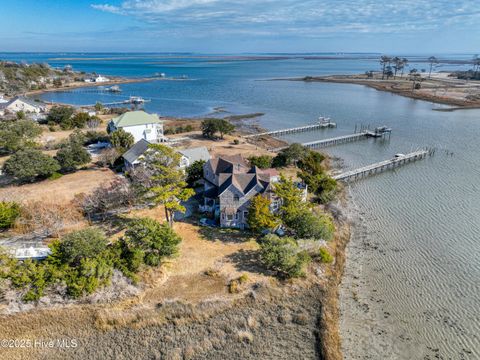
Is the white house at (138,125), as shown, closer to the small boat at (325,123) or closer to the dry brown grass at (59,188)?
the dry brown grass at (59,188)

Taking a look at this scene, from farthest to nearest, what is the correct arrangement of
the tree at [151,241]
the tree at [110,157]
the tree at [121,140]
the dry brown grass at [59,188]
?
the tree at [121,140], the tree at [110,157], the dry brown grass at [59,188], the tree at [151,241]

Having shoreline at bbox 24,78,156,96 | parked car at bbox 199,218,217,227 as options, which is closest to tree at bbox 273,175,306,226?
parked car at bbox 199,218,217,227

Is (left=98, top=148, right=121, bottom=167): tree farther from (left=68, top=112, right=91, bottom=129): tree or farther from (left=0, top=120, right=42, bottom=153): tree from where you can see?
(left=68, top=112, right=91, bottom=129): tree

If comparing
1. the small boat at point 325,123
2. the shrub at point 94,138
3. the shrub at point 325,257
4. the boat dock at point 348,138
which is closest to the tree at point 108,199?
the shrub at point 325,257

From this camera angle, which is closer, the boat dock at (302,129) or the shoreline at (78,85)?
the boat dock at (302,129)

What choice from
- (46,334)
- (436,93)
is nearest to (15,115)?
(46,334)

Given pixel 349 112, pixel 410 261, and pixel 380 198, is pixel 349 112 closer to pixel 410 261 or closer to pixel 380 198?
pixel 380 198
